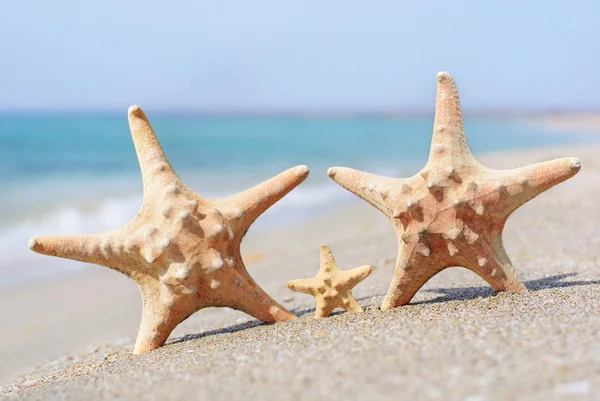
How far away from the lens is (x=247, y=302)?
4699mm

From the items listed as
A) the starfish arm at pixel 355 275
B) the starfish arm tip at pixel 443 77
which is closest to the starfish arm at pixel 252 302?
the starfish arm at pixel 355 275

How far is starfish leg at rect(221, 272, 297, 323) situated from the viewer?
463 cm

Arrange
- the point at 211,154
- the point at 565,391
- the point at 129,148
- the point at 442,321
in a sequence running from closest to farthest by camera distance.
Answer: the point at 565,391, the point at 442,321, the point at 211,154, the point at 129,148

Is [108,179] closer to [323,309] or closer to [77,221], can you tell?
[77,221]

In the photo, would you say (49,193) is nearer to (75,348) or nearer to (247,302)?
(75,348)

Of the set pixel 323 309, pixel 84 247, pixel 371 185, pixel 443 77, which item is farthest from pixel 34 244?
pixel 443 77

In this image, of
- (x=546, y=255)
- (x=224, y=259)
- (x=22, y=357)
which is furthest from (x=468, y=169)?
(x=22, y=357)

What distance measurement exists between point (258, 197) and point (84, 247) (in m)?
1.36

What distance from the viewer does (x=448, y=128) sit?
4477 millimetres

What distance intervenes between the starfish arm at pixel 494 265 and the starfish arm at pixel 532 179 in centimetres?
32

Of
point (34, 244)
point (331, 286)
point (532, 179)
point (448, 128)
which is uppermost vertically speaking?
point (448, 128)

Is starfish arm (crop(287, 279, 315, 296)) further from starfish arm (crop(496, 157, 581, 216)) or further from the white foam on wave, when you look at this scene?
the white foam on wave

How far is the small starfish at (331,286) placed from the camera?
14.9ft

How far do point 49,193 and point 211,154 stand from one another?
15194 millimetres
